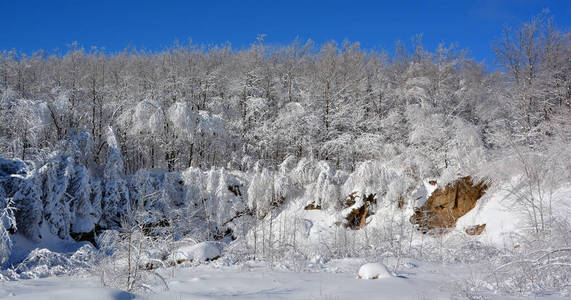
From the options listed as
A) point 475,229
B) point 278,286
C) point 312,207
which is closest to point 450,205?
point 475,229

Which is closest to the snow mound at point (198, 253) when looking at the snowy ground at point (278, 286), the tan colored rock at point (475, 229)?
the snowy ground at point (278, 286)

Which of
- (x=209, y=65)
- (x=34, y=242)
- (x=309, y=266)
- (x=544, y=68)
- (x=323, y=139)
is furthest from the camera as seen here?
(x=209, y=65)

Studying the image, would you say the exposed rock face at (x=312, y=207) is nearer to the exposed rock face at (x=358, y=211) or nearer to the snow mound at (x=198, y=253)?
the exposed rock face at (x=358, y=211)

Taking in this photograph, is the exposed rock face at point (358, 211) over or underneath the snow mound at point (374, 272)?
over

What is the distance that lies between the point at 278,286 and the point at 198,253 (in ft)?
14.1

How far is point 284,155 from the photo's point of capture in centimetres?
2078

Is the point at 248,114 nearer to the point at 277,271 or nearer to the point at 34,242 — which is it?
the point at 34,242

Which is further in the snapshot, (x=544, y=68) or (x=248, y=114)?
(x=248, y=114)

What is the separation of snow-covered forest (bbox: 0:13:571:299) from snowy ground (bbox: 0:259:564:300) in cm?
42

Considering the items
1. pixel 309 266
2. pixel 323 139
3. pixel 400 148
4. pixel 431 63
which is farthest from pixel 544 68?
pixel 309 266

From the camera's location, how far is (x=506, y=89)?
1817cm

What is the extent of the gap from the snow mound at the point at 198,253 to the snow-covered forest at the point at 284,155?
0.05 m

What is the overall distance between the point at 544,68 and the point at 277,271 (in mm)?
16289

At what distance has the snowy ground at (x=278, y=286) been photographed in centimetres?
461
